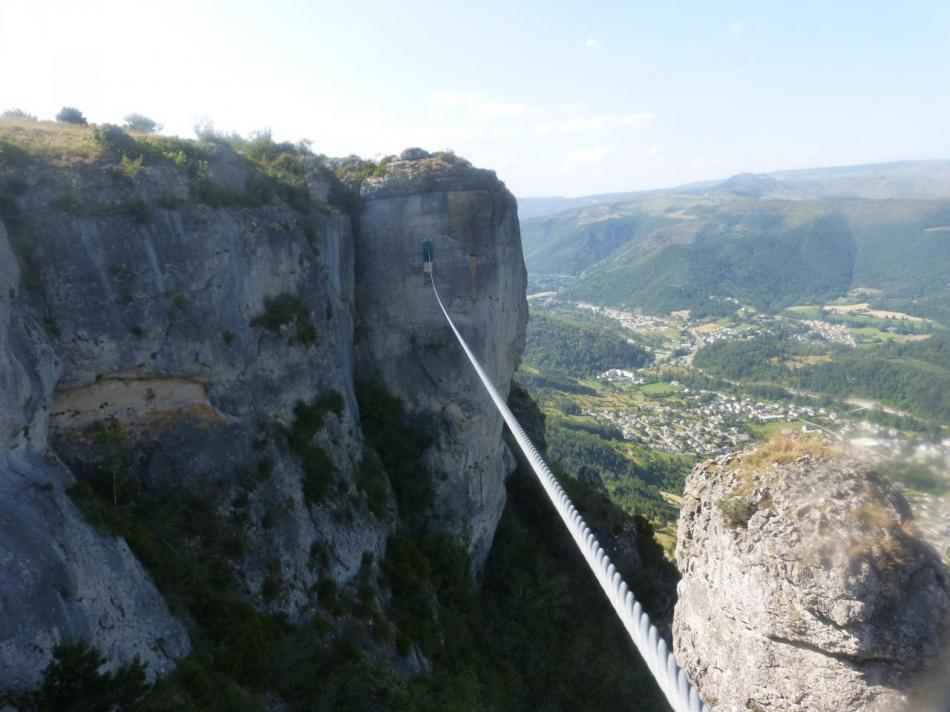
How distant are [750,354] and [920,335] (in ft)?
110

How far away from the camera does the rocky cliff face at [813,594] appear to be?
8.27 metres

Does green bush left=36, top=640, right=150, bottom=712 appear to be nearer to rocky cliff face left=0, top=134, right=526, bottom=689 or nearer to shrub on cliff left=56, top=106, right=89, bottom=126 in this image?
rocky cliff face left=0, top=134, right=526, bottom=689

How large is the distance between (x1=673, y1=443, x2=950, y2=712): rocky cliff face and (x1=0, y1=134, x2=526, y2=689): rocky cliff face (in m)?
9.75

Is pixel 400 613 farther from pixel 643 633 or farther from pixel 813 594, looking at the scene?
pixel 643 633

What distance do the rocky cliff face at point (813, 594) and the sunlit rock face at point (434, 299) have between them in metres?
11.9

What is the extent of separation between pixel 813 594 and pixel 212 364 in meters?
13.9

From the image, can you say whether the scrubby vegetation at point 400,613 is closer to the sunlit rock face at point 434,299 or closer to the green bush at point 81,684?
the green bush at point 81,684

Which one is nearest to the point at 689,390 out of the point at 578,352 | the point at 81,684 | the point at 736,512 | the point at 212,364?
the point at 578,352

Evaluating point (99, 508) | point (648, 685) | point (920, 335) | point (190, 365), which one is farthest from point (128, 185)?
point (920, 335)

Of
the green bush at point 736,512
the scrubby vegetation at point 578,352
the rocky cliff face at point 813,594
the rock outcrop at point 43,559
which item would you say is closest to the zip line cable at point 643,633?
the rocky cliff face at point 813,594

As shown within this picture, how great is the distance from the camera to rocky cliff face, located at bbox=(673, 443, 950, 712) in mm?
8273

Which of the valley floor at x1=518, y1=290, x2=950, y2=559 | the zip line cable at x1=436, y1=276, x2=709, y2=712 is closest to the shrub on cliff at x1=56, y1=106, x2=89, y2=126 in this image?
the zip line cable at x1=436, y1=276, x2=709, y2=712

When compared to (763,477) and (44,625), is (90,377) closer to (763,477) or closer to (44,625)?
(44,625)

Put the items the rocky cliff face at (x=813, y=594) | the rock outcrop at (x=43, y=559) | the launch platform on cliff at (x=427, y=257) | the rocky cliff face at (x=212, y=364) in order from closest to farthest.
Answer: the rock outcrop at (x=43, y=559)
the rocky cliff face at (x=813, y=594)
the rocky cliff face at (x=212, y=364)
the launch platform on cliff at (x=427, y=257)
